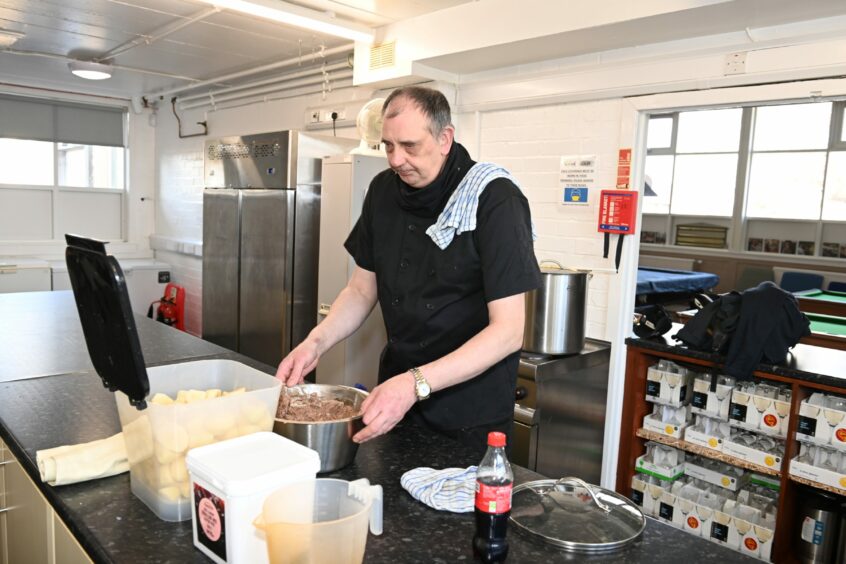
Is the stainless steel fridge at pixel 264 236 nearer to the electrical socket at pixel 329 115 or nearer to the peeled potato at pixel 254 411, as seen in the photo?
the electrical socket at pixel 329 115

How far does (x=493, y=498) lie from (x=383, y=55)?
11.7 feet

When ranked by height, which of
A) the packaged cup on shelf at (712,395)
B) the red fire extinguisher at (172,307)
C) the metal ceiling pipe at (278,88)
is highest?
the metal ceiling pipe at (278,88)

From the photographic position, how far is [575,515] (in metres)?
1.29

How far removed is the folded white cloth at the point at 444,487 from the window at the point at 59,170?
720 centimetres

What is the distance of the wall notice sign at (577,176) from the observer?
3.50 metres

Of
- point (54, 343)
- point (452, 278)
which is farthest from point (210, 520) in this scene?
point (54, 343)

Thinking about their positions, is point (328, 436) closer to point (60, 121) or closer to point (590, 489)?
point (590, 489)

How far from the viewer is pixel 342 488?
1089 mm

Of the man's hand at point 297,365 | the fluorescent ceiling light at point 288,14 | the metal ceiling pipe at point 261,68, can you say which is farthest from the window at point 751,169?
the man's hand at point 297,365

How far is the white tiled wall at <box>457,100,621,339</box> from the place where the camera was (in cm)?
346

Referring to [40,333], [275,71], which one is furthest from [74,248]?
[275,71]

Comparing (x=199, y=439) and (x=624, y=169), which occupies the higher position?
(x=624, y=169)

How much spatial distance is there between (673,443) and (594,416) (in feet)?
1.36

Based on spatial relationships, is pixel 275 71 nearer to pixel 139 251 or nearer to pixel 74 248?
pixel 139 251
